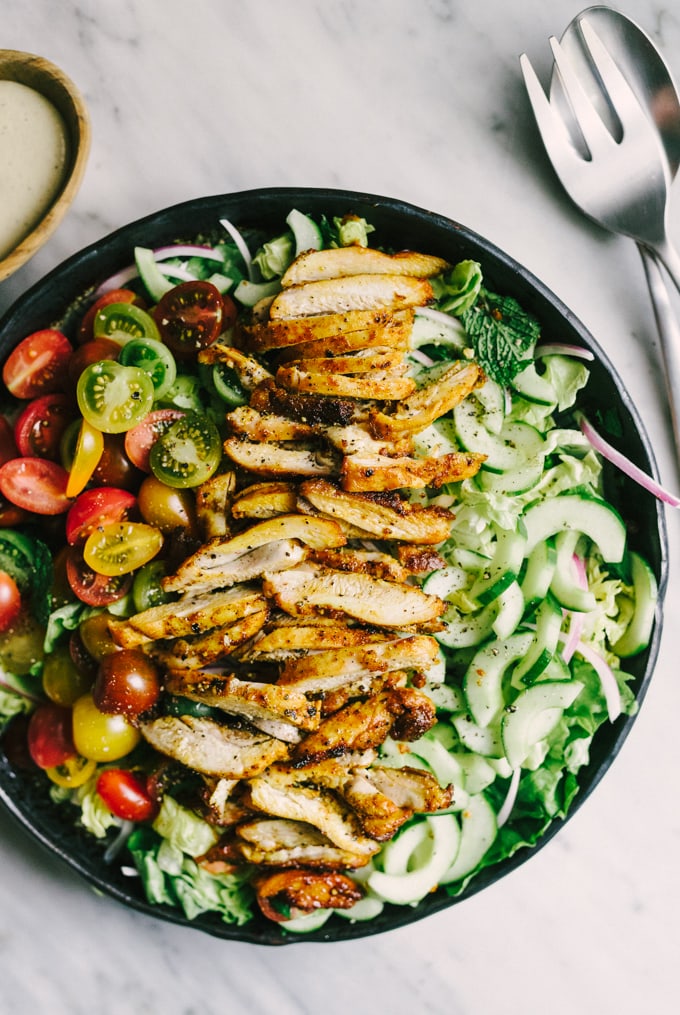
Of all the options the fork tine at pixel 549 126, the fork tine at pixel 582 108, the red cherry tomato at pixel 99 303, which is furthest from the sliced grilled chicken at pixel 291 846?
the fork tine at pixel 582 108

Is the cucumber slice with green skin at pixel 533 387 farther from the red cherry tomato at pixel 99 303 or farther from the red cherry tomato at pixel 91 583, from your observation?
the red cherry tomato at pixel 91 583

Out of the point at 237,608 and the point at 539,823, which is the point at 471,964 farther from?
the point at 237,608

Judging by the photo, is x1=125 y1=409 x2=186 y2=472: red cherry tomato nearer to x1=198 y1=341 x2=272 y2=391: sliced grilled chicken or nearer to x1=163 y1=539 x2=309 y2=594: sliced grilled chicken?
x1=198 y1=341 x2=272 y2=391: sliced grilled chicken

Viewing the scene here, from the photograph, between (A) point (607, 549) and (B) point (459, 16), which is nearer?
(A) point (607, 549)

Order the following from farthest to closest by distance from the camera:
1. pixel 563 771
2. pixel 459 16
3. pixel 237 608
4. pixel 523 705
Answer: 1. pixel 459 16
2. pixel 563 771
3. pixel 523 705
4. pixel 237 608

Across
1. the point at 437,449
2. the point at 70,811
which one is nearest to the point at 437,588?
the point at 437,449

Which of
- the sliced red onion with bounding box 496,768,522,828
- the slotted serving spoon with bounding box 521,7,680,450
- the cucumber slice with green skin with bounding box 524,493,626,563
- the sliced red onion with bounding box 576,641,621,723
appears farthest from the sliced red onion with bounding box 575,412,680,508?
the sliced red onion with bounding box 496,768,522,828
